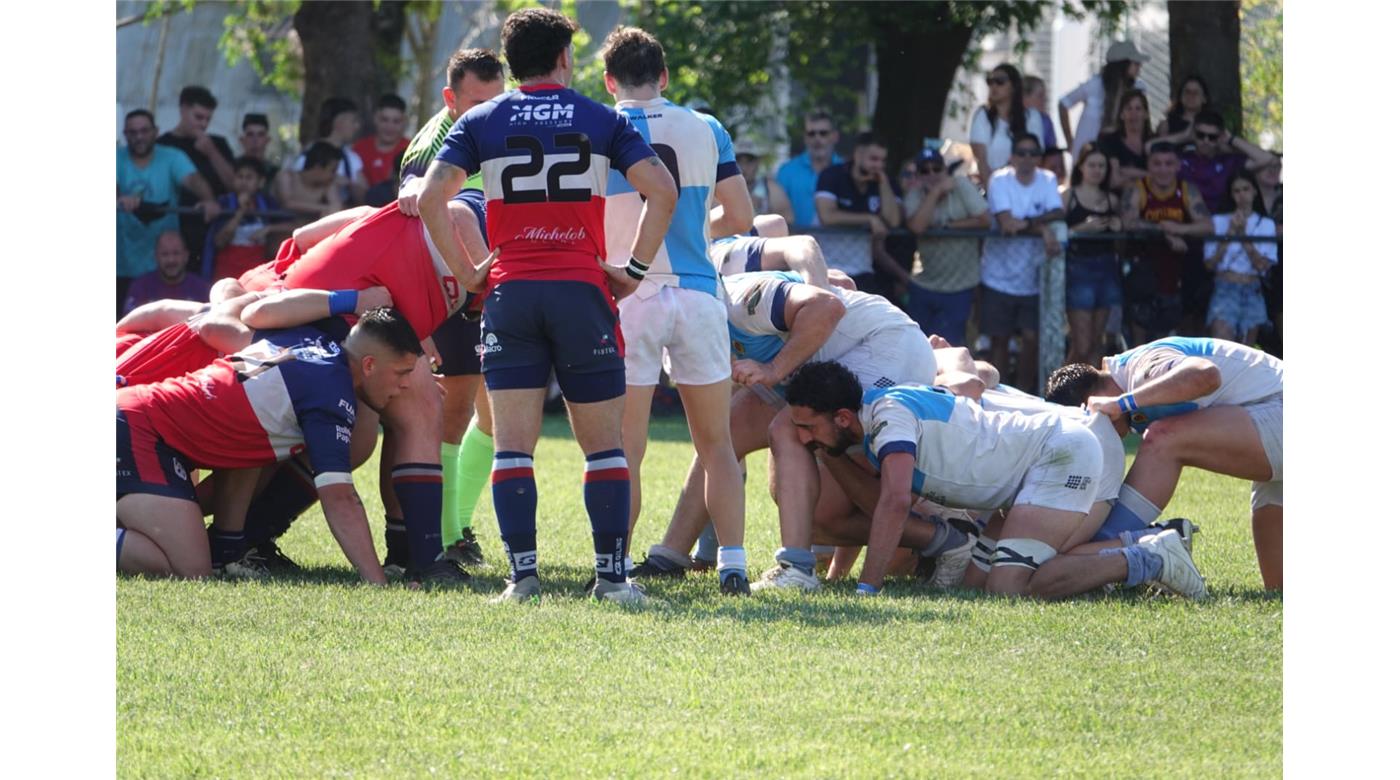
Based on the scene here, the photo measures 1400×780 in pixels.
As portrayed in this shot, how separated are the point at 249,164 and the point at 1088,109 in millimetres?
7148

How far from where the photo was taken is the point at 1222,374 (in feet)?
23.7

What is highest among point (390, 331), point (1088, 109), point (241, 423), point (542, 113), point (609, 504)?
point (1088, 109)

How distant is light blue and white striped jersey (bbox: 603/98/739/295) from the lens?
6836 mm

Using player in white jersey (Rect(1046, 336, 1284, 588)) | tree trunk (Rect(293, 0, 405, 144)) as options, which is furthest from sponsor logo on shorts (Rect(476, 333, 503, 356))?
tree trunk (Rect(293, 0, 405, 144))

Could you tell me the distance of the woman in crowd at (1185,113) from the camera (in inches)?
570

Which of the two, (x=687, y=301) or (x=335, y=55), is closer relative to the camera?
(x=687, y=301)

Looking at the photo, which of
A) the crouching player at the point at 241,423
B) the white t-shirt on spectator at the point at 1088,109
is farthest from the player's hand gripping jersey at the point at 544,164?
the white t-shirt on spectator at the point at 1088,109

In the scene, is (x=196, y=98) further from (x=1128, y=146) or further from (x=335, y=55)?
(x=1128, y=146)

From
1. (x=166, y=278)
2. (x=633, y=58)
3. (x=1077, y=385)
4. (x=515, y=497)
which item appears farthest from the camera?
(x=166, y=278)

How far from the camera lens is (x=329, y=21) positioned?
1733cm

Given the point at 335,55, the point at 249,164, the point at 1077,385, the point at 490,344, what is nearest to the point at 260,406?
the point at 490,344

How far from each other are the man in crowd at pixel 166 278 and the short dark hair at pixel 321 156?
1.22 m

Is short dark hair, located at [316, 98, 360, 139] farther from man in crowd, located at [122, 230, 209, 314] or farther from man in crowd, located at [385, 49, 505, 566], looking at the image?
man in crowd, located at [385, 49, 505, 566]

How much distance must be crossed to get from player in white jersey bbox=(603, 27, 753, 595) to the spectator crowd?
22.5 ft
